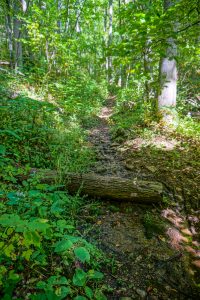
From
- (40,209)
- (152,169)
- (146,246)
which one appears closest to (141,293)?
(146,246)

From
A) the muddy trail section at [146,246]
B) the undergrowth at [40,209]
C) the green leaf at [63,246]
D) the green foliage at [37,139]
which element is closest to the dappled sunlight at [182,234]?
the muddy trail section at [146,246]

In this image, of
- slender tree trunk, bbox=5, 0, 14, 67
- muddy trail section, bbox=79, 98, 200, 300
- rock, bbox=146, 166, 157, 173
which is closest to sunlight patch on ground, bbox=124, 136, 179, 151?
rock, bbox=146, 166, 157, 173

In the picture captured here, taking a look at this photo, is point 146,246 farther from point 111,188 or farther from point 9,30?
point 9,30

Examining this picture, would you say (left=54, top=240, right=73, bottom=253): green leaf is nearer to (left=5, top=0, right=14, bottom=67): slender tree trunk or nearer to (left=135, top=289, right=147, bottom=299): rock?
(left=135, top=289, right=147, bottom=299): rock

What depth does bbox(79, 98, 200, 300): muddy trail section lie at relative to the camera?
2258mm

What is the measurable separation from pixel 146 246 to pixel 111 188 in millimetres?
1088

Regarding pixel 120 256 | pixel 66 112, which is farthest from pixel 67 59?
pixel 120 256

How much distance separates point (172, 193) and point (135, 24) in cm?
281

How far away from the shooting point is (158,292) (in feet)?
7.27

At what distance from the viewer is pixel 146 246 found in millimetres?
2812

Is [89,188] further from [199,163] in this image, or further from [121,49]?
[199,163]

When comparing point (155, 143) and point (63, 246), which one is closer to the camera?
point (63, 246)

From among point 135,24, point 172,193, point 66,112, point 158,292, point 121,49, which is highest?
point 135,24

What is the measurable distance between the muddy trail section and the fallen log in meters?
0.14
